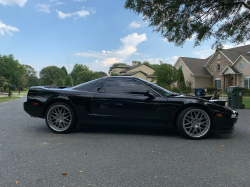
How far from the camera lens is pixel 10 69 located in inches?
2559

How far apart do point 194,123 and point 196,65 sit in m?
32.2

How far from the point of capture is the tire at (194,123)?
13.6 ft

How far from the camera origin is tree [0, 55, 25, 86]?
209 feet

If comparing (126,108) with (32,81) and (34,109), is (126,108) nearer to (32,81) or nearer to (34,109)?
(34,109)

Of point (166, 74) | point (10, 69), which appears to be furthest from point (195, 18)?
point (10, 69)

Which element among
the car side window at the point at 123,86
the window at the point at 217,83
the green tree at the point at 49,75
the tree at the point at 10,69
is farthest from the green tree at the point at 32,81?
the car side window at the point at 123,86

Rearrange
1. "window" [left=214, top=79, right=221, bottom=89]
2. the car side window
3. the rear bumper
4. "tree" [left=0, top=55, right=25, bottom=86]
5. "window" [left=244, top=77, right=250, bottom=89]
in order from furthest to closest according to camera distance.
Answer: "tree" [left=0, top=55, right=25, bottom=86], "window" [left=214, top=79, right=221, bottom=89], "window" [left=244, top=77, right=250, bottom=89], the rear bumper, the car side window

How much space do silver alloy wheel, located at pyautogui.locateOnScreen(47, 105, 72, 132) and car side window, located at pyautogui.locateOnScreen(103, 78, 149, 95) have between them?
1082mm

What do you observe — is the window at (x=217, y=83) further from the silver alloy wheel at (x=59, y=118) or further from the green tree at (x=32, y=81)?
the green tree at (x=32, y=81)

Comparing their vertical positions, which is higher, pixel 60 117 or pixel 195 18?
pixel 195 18

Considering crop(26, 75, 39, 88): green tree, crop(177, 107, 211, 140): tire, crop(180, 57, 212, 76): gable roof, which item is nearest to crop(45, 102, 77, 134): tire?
crop(177, 107, 211, 140): tire

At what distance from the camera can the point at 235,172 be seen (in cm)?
260

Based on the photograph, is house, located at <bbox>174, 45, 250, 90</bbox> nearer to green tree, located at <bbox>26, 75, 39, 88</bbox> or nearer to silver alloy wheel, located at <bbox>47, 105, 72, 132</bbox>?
silver alloy wheel, located at <bbox>47, 105, 72, 132</bbox>

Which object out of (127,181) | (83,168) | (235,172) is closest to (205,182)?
(235,172)
